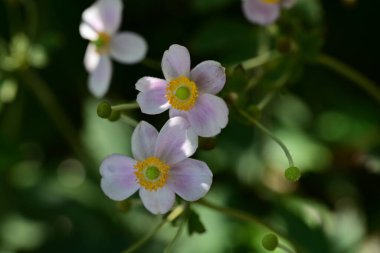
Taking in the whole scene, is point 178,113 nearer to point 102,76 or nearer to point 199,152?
point 102,76

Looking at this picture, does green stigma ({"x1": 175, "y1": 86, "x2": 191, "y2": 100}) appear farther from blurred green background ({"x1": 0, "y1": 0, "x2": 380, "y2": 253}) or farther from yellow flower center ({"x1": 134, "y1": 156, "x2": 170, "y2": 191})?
blurred green background ({"x1": 0, "y1": 0, "x2": 380, "y2": 253})

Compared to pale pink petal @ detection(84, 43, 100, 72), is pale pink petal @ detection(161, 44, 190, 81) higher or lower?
lower

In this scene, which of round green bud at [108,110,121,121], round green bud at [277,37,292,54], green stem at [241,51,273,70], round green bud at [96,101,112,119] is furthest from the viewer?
green stem at [241,51,273,70]

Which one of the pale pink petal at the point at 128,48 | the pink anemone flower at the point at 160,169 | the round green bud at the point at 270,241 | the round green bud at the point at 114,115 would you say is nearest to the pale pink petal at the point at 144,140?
the pink anemone flower at the point at 160,169

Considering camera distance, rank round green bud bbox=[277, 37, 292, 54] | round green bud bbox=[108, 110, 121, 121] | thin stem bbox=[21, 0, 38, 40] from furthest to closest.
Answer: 1. thin stem bbox=[21, 0, 38, 40]
2. round green bud bbox=[277, 37, 292, 54]
3. round green bud bbox=[108, 110, 121, 121]

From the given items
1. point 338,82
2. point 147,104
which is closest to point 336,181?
point 338,82

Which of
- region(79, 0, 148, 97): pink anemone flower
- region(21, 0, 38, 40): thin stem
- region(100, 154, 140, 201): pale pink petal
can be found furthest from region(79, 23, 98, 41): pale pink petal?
region(100, 154, 140, 201): pale pink petal
